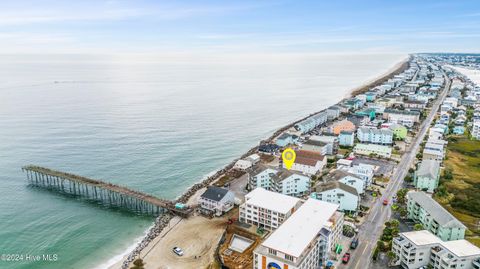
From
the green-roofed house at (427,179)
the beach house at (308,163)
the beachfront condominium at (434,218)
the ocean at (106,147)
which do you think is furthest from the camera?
the beach house at (308,163)

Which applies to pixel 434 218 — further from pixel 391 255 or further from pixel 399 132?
pixel 399 132

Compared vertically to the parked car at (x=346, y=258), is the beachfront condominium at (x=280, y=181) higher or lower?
higher

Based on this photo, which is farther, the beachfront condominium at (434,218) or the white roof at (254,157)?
the white roof at (254,157)

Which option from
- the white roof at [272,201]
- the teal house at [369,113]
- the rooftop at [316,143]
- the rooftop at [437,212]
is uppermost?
the teal house at [369,113]

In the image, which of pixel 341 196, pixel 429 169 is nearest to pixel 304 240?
pixel 341 196

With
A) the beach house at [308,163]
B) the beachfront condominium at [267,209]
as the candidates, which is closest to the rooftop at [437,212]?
the beachfront condominium at [267,209]

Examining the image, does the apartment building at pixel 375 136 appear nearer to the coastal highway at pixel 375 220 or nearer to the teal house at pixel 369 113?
the coastal highway at pixel 375 220

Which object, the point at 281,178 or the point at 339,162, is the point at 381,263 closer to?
the point at 281,178
